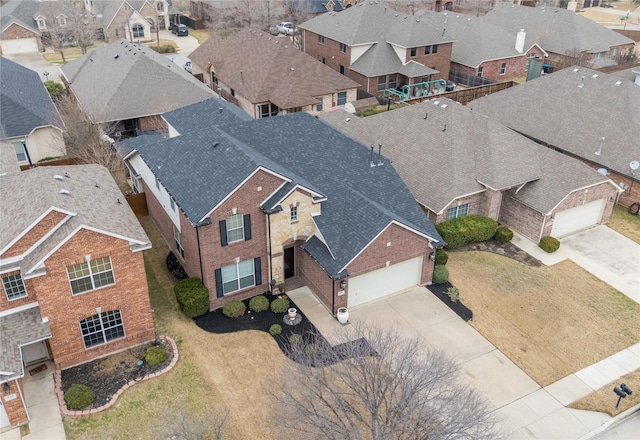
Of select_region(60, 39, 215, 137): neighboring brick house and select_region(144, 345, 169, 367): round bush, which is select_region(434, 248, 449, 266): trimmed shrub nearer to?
select_region(144, 345, 169, 367): round bush

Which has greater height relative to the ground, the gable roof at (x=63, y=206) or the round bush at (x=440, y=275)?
the gable roof at (x=63, y=206)

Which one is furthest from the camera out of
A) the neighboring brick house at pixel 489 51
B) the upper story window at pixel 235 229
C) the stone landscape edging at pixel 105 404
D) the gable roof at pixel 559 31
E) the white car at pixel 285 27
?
the white car at pixel 285 27

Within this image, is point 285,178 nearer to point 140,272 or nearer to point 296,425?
point 140,272

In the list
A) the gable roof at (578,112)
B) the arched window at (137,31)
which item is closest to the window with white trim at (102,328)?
the gable roof at (578,112)

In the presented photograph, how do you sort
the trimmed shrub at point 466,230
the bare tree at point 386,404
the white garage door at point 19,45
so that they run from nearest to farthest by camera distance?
the bare tree at point 386,404 → the trimmed shrub at point 466,230 → the white garage door at point 19,45

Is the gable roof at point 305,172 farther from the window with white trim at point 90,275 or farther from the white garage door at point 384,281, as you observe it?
the window with white trim at point 90,275

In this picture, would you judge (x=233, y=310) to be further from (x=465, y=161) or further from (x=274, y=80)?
(x=274, y=80)
